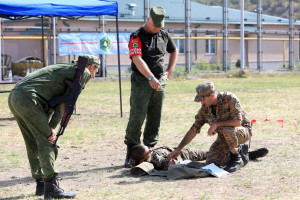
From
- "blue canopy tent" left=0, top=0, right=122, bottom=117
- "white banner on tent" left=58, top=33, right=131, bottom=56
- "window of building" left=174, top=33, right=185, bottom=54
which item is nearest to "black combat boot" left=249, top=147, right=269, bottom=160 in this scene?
"blue canopy tent" left=0, top=0, right=122, bottom=117

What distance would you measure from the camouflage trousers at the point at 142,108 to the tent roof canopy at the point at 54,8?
15.2ft

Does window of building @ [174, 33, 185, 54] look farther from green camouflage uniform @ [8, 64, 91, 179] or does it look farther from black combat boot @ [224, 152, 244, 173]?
green camouflage uniform @ [8, 64, 91, 179]

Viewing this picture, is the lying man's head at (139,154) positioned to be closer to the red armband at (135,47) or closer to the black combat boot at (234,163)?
the black combat boot at (234,163)

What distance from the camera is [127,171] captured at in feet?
22.6

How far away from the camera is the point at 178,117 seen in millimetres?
11938

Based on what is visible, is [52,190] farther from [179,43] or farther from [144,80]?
[179,43]

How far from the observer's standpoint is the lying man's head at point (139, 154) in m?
6.88

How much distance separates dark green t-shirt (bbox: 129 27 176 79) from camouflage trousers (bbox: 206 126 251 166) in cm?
120

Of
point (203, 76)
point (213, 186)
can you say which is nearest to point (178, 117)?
point (213, 186)

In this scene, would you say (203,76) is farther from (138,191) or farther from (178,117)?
(138,191)

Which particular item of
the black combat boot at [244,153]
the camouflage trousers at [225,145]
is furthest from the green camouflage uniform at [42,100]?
the black combat boot at [244,153]

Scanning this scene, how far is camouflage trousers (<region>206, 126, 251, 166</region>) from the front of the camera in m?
6.57

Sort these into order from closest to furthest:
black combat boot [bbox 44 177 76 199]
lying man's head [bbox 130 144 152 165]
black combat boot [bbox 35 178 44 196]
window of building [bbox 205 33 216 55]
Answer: black combat boot [bbox 44 177 76 199] < black combat boot [bbox 35 178 44 196] < lying man's head [bbox 130 144 152 165] < window of building [bbox 205 33 216 55]

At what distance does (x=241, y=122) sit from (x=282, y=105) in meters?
7.64
